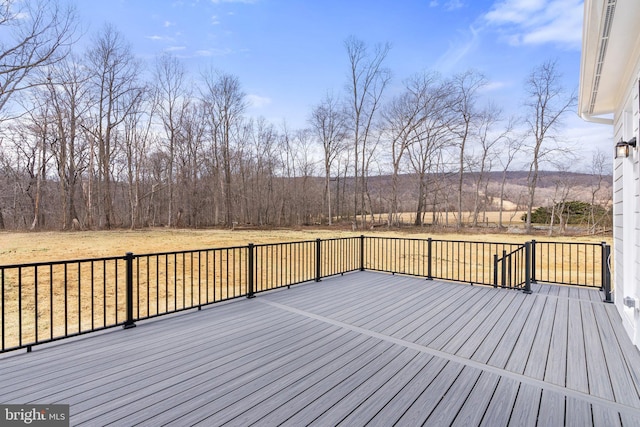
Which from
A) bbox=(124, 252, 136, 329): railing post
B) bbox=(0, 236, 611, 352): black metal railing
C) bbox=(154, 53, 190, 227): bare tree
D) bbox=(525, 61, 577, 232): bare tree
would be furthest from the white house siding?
bbox=(154, 53, 190, 227): bare tree

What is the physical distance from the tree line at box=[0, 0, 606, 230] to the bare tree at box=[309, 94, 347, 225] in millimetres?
82

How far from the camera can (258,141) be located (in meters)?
21.8

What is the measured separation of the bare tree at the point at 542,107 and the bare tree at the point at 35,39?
19.6 metres

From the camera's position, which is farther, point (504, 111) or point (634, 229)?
point (504, 111)

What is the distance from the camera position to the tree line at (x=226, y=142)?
16438 mm

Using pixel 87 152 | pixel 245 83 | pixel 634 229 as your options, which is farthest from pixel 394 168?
pixel 87 152

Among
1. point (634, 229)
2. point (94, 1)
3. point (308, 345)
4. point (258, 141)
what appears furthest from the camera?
point (258, 141)

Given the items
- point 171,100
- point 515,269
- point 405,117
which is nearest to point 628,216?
point 515,269

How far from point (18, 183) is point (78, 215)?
352 centimetres

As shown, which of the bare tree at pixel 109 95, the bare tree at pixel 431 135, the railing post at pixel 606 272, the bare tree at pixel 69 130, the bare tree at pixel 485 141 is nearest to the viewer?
the railing post at pixel 606 272

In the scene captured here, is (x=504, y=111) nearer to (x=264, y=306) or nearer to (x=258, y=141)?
(x=258, y=141)

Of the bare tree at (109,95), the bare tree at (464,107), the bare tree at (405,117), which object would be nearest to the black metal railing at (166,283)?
the bare tree at (464,107)

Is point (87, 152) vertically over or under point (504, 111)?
under

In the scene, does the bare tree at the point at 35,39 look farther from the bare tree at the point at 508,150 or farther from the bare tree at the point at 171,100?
the bare tree at the point at 508,150
